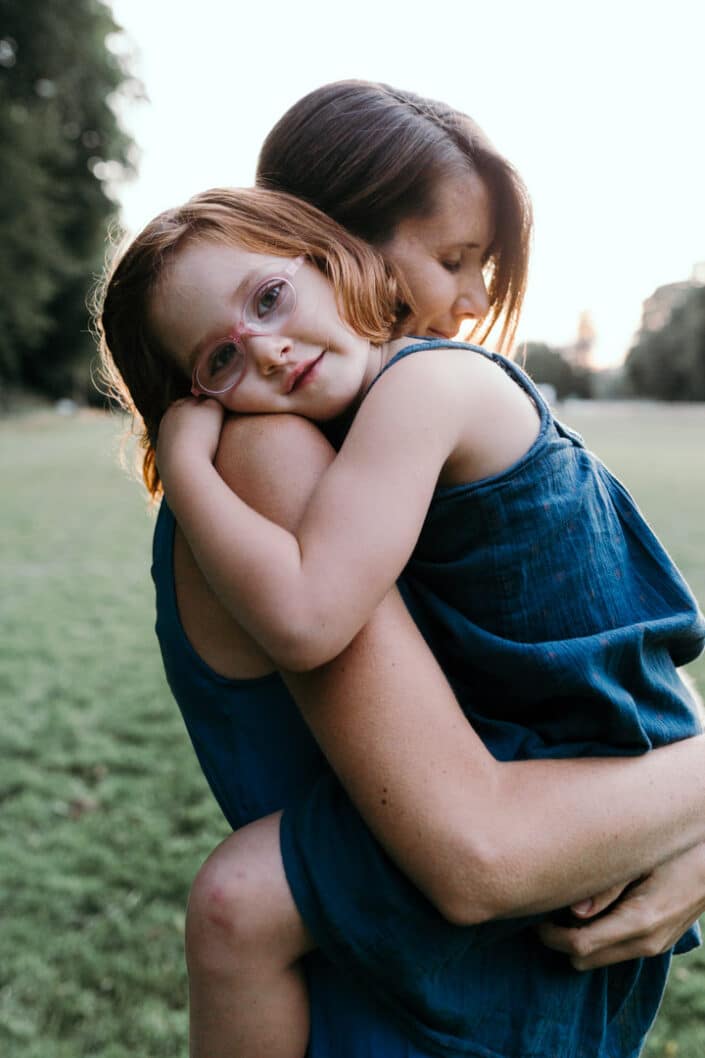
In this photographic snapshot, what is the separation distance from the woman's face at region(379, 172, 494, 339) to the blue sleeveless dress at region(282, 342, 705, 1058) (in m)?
0.35

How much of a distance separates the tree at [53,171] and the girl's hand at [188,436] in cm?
2311

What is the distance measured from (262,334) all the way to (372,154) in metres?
0.41

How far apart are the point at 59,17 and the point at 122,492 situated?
61.4 ft

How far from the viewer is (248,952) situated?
1198mm

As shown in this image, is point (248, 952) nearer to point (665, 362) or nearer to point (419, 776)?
point (419, 776)

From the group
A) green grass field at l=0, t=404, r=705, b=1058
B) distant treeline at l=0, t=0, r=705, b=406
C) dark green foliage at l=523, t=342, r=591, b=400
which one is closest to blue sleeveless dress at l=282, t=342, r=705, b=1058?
green grass field at l=0, t=404, r=705, b=1058

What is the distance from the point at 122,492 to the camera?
1459 centimetres

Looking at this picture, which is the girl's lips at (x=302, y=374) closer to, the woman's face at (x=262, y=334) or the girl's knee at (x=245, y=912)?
the woman's face at (x=262, y=334)

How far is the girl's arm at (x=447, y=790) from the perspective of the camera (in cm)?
110

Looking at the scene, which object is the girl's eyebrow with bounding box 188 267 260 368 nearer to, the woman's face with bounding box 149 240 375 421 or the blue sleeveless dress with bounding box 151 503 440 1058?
the woman's face with bounding box 149 240 375 421

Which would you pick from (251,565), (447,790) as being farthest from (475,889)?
(251,565)

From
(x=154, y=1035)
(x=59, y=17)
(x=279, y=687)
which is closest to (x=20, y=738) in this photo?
(x=154, y=1035)

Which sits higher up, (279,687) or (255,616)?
(255,616)

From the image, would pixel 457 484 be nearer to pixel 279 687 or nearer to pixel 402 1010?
pixel 279 687
